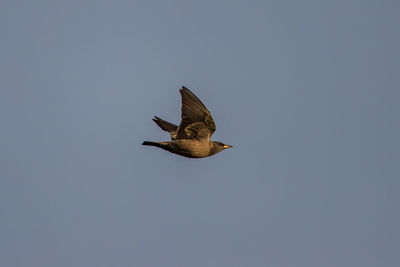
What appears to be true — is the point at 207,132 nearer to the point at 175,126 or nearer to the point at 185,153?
the point at 185,153

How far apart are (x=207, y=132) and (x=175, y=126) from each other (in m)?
3.60

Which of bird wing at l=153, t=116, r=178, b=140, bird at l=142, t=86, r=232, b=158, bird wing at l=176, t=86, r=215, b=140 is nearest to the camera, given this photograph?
bird wing at l=176, t=86, r=215, b=140

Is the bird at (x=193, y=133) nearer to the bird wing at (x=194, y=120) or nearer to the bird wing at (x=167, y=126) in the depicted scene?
the bird wing at (x=194, y=120)

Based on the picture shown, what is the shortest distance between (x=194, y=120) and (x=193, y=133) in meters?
0.55

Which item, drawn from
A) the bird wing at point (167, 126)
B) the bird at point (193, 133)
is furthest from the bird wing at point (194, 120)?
the bird wing at point (167, 126)

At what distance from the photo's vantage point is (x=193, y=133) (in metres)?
26.1

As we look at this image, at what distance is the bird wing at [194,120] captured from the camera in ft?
83.5

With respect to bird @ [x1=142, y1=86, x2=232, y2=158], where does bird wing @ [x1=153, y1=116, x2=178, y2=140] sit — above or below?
above

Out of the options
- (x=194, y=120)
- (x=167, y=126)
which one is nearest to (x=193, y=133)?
(x=194, y=120)

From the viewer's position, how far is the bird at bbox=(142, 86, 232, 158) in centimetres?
2564

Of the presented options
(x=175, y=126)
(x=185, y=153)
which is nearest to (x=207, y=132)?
(x=185, y=153)

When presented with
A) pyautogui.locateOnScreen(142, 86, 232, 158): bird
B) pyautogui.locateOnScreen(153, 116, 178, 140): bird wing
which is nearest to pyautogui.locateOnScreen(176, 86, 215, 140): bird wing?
pyautogui.locateOnScreen(142, 86, 232, 158): bird

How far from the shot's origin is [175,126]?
29.5 m

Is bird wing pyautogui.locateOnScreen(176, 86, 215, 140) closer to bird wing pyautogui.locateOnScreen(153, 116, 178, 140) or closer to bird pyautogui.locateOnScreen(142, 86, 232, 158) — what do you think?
bird pyautogui.locateOnScreen(142, 86, 232, 158)
